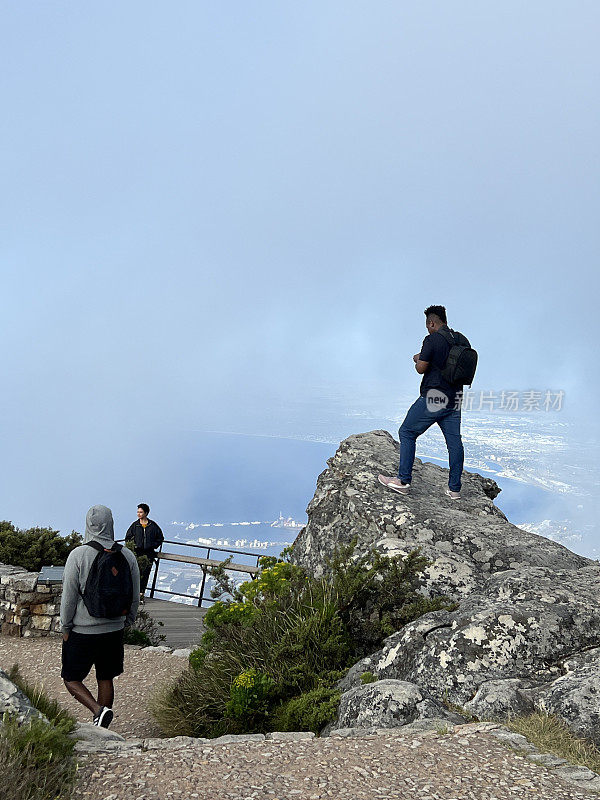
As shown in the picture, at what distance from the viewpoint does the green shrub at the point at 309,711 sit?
510 centimetres

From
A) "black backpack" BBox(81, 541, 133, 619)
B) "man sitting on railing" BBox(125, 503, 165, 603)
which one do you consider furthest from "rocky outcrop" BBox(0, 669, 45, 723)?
"man sitting on railing" BBox(125, 503, 165, 603)

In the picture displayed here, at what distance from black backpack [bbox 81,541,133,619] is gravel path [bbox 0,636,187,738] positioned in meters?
1.98

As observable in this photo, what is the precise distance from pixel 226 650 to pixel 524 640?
278cm

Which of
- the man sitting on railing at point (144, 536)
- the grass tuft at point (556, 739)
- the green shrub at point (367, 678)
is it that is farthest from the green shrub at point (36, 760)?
the man sitting on railing at point (144, 536)

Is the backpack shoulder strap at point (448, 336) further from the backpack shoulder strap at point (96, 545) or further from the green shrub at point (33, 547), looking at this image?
the green shrub at point (33, 547)

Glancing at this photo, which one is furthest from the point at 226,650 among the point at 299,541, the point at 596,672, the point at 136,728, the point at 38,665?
the point at 38,665

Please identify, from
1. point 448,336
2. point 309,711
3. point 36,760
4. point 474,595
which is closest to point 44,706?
point 36,760

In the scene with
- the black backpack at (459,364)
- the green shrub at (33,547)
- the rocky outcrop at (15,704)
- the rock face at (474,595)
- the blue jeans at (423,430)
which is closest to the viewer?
the rocky outcrop at (15,704)

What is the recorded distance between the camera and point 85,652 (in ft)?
17.3

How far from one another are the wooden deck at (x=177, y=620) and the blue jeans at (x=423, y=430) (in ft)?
15.8

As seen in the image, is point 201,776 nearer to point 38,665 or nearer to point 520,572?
point 520,572

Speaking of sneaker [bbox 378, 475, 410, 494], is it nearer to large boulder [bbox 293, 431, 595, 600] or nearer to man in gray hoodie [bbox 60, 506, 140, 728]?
large boulder [bbox 293, 431, 595, 600]

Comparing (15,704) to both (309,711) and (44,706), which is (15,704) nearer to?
(44,706)

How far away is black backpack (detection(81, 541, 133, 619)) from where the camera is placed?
512 centimetres
